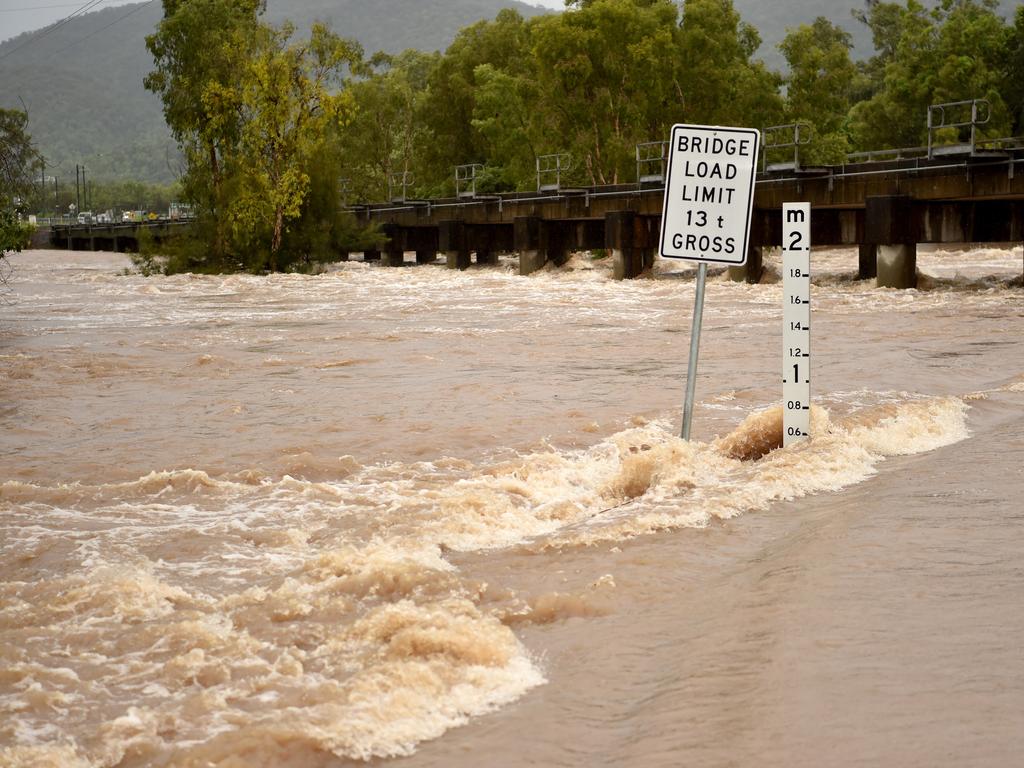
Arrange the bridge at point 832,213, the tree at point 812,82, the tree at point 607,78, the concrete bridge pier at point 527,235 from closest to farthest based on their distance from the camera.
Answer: the bridge at point 832,213
the concrete bridge pier at point 527,235
the tree at point 607,78
the tree at point 812,82

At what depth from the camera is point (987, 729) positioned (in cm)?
456

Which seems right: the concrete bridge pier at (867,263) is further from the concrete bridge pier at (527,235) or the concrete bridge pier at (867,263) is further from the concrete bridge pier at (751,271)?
the concrete bridge pier at (527,235)

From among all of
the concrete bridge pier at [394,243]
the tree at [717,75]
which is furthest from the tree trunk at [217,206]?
the tree at [717,75]

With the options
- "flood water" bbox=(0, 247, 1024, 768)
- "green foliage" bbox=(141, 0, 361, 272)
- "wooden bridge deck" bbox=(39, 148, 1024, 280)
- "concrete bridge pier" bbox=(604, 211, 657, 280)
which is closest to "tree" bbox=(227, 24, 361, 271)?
"green foliage" bbox=(141, 0, 361, 272)

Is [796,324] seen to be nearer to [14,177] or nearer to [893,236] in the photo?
[14,177]

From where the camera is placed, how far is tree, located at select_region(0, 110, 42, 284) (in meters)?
26.1

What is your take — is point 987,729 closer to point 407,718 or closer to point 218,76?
point 407,718

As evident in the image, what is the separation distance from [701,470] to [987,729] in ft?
17.2

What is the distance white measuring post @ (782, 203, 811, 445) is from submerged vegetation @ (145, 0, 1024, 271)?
130 feet

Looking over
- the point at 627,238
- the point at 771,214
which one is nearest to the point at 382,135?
the point at 627,238

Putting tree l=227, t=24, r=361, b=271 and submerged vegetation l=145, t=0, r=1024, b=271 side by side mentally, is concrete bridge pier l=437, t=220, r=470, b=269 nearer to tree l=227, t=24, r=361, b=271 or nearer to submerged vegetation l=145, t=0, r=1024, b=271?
submerged vegetation l=145, t=0, r=1024, b=271

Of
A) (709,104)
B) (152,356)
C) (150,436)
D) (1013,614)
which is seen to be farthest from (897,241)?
(709,104)

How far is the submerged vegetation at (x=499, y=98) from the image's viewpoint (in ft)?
161

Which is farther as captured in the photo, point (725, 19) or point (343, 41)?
point (725, 19)
